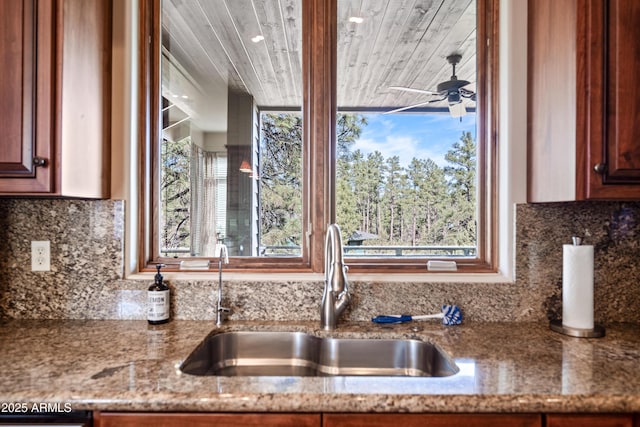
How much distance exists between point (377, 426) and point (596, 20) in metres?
1.35

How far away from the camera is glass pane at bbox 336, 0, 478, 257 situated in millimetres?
1627

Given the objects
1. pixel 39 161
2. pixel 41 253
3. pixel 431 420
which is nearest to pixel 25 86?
pixel 39 161

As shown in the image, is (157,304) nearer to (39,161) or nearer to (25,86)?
(39,161)

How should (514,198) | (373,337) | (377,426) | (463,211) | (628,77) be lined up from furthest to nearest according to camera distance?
1. (463,211)
2. (514,198)
3. (373,337)
4. (628,77)
5. (377,426)

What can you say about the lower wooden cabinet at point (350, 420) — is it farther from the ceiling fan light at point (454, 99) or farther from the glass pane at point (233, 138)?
the ceiling fan light at point (454, 99)

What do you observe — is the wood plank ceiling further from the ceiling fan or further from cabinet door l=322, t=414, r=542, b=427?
cabinet door l=322, t=414, r=542, b=427

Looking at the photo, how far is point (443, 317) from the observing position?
56.6 inches

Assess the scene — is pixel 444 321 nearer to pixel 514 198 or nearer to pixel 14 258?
pixel 514 198

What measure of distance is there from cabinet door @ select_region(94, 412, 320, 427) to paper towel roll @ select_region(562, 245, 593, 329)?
1019mm

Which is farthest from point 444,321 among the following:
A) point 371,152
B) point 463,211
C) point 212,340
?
point 212,340

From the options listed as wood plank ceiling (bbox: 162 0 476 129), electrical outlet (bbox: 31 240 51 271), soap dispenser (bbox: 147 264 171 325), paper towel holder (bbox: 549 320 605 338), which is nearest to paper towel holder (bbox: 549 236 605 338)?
paper towel holder (bbox: 549 320 605 338)

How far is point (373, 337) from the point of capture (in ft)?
4.46

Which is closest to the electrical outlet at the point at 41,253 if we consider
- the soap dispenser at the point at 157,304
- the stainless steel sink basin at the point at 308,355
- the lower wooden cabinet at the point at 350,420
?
the soap dispenser at the point at 157,304

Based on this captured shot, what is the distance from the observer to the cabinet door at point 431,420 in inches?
34.5
